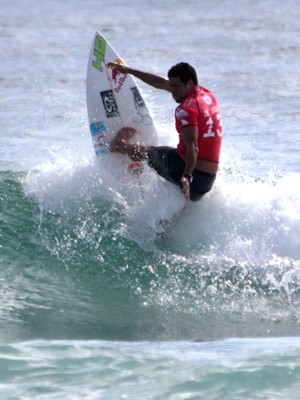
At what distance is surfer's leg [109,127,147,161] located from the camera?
348 inches

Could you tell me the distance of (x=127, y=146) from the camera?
8.98 metres

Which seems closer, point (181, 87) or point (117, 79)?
point (181, 87)

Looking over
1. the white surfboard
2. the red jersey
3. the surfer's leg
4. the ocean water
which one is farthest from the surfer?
the white surfboard

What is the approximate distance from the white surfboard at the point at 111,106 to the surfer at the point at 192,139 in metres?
0.93

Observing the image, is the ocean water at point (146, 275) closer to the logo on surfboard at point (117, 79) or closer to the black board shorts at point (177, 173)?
the black board shorts at point (177, 173)

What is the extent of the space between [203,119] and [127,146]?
1482 mm

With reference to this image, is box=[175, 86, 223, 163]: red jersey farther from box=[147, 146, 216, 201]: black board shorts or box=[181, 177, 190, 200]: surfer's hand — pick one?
box=[181, 177, 190, 200]: surfer's hand

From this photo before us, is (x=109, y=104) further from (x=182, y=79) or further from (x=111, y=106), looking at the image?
(x=182, y=79)

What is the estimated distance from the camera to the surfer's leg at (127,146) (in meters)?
8.84

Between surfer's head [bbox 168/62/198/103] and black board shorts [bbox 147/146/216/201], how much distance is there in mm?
507

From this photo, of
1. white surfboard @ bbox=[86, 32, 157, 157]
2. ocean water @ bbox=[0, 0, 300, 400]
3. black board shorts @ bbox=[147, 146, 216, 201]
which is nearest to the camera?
ocean water @ bbox=[0, 0, 300, 400]

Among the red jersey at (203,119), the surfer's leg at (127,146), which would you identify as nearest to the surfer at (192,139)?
the red jersey at (203,119)

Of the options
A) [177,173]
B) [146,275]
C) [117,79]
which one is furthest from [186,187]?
[117,79]

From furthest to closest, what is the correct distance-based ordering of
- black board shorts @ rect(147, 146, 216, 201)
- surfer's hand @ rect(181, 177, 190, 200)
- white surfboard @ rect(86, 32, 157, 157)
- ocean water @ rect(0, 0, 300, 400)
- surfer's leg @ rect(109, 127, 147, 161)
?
white surfboard @ rect(86, 32, 157, 157)
surfer's leg @ rect(109, 127, 147, 161)
black board shorts @ rect(147, 146, 216, 201)
surfer's hand @ rect(181, 177, 190, 200)
ocean water @ rect(0, 0, 300, 400)
